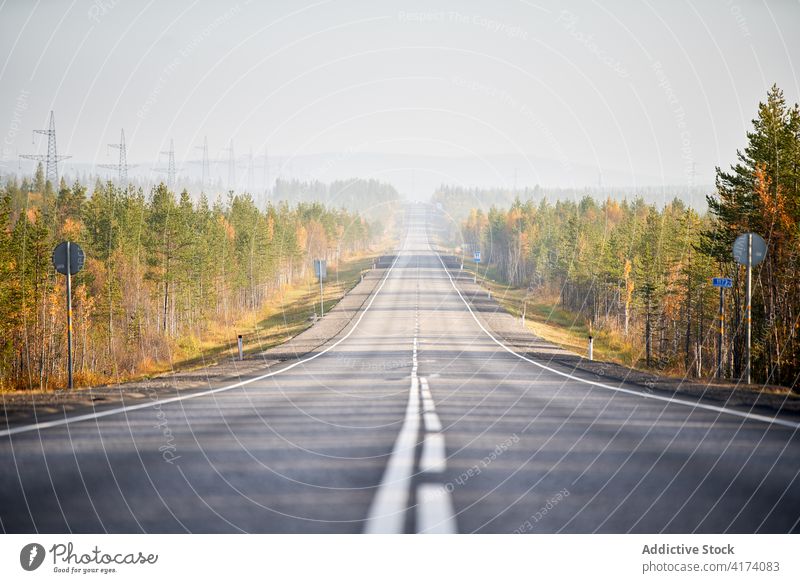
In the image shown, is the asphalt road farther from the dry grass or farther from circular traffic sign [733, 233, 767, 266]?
the dry grass

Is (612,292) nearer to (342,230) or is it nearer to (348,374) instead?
(348,374)

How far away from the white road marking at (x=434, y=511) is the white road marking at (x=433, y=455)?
73 cm

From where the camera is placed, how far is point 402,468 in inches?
259

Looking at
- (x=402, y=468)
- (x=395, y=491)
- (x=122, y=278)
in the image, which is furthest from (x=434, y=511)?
(x=122, y=278)

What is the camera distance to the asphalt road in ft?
16.3

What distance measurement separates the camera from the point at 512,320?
51344 mm

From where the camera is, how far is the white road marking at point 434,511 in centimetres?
474

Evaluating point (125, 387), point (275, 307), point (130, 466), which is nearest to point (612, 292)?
point (275, 307)

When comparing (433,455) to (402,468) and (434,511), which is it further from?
(434,511)

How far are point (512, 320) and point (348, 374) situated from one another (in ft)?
112

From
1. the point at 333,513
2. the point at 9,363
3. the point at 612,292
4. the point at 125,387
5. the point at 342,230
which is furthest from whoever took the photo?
the point at 342,230

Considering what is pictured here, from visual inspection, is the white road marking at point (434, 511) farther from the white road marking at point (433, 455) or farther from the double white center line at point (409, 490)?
the white road marking at point (433, 455)

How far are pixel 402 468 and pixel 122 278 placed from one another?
75457 millimetres

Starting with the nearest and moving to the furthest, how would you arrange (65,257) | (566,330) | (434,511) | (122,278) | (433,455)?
(434,511) → (433,455) → (65,257) → (566,330) → (122,278)
